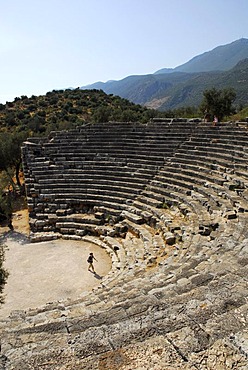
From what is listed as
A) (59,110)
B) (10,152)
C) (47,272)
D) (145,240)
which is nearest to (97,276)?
(47,272)

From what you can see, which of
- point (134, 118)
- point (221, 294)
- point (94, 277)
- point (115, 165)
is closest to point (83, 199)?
point (115, 165)

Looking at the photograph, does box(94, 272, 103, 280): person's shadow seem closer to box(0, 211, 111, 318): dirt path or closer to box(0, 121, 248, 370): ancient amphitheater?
box(0, 211, 111, 318): dirt path

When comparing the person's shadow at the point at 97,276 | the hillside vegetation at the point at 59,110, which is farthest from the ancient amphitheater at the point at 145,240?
the hillside vegetation at the point at 59,110

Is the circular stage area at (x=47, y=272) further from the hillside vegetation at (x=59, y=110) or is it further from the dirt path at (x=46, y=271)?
the hillside vegetation at (x=59, y=110)

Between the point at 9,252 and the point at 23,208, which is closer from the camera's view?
the point at 9,252

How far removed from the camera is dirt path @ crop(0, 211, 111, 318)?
1030cm

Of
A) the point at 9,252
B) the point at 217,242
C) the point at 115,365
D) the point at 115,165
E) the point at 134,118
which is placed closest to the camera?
the point at 115,365

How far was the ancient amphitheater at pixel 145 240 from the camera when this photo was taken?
146 inches

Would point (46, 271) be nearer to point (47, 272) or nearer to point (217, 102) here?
point (47, 272)

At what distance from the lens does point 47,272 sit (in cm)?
1204

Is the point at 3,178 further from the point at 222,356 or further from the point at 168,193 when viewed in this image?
the point at 222,356

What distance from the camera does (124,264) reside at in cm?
1120

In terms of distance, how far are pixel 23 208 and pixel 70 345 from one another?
16709 mm

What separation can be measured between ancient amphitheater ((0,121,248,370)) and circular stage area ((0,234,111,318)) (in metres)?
0.65
